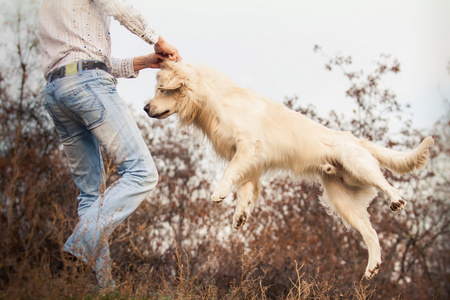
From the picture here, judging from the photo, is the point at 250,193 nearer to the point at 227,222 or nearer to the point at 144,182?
the point at 144,182

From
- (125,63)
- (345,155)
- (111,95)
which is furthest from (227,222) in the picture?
(111,95)

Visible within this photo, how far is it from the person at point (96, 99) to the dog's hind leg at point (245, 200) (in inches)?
45.4

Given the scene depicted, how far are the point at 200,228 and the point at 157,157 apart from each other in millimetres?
1365

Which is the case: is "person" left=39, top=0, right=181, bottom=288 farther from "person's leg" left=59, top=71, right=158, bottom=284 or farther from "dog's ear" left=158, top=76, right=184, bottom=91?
"dog's ear" left=158, top=76, right=184, bottom=91

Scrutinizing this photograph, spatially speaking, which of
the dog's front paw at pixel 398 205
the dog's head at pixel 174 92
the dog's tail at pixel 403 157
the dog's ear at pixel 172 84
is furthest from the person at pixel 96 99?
the dog's tail at pixel 403 157

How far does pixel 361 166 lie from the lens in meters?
4.30

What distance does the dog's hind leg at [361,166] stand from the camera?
4206 mm

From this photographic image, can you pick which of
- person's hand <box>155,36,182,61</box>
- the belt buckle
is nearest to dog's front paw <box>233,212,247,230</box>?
person's hand <box>155,36,182,61</box>

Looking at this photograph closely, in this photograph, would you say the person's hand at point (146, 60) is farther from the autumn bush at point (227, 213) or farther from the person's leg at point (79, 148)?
the autumn bush at point (227, 213)

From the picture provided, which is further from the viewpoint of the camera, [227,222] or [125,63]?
[227,222]

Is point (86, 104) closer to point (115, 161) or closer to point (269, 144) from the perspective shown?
point (115, 161)

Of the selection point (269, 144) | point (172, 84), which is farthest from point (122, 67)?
point (269, 144)

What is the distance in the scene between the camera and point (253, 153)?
162 inches

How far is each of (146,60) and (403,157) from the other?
2641mm
